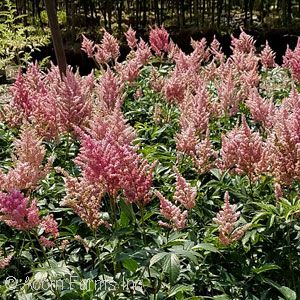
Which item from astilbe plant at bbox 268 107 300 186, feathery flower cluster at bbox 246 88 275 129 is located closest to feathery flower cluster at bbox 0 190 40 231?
astilbe plant at bbox 268 107 300 186

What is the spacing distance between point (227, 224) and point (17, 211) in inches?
27.3

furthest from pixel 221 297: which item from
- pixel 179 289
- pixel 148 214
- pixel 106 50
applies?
pixel 106 50

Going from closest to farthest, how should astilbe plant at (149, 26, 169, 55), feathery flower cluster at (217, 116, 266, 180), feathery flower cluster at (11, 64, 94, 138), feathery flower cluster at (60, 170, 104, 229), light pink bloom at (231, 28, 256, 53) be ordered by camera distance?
feathery flower cluster at (60, 170, 104, 229)
feathery flower cluster at (217, 116, 266, 180)
feathery flower cluster at (11, 64, 94, 138)
light pink bloom at (231, 28, 256, 53)
astilbe plant at (149, 26, 169, 55)

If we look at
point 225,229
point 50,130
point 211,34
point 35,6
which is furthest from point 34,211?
point 35,6

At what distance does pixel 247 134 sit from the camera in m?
2.18

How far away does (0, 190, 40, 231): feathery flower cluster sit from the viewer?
1.80 metres

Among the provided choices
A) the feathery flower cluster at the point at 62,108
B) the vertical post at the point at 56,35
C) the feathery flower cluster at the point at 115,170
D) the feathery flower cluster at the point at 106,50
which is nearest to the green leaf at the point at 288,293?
the feathery flower cluster at the point at 115,170

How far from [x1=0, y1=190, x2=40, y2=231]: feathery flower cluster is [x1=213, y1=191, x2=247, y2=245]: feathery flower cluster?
606 millimetres

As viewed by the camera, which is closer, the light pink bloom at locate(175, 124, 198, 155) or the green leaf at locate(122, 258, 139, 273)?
the green leaf at locate(122, 258, 139, 273)

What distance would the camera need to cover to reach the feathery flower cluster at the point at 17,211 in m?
1.80

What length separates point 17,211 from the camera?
1.80 metres

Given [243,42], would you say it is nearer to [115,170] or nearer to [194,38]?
[115,170]

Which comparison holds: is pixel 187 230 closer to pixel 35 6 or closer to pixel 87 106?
pixel 87 106

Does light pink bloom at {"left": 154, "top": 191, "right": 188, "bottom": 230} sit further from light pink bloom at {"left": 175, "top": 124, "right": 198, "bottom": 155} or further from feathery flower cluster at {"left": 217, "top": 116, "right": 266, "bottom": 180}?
light pink bloom at {"left": 175, "top": 124, "right": 198, "bottom": 155}
